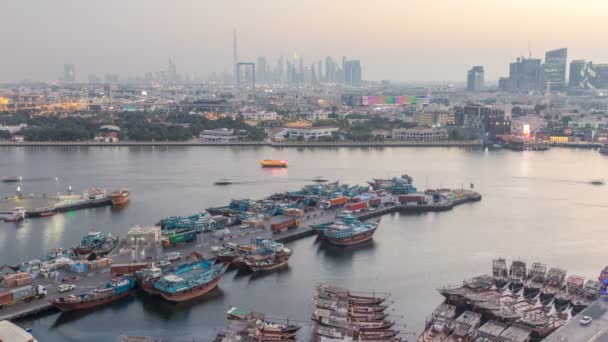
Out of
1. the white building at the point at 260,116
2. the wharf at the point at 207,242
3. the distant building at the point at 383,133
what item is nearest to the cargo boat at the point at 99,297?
the wharf at the point at 207,242

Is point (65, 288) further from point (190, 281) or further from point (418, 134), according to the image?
point (418, 134)

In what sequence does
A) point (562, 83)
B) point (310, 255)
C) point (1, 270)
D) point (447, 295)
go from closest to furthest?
point (447, 295) → point (1, 270) → point (310, 255) → point (562, 83)

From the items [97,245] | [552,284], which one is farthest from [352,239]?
[97,245]

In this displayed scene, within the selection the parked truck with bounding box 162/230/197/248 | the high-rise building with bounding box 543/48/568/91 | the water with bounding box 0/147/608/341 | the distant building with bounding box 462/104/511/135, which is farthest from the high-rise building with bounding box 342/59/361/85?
the parked truck with bounding box 162/230/197/248

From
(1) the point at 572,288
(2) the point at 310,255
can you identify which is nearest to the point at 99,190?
(2) the point at 310,255

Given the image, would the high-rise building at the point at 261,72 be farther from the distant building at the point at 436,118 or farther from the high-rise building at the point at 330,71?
the distant building at the point at 436,118

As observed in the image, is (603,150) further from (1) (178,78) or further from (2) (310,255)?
(1) (178,78)

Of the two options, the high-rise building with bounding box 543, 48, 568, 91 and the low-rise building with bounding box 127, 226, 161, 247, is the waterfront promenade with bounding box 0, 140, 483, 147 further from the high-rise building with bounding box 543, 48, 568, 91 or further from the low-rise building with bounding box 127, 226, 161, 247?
the high-rise building with bounding box 543, 48, 568, 91
